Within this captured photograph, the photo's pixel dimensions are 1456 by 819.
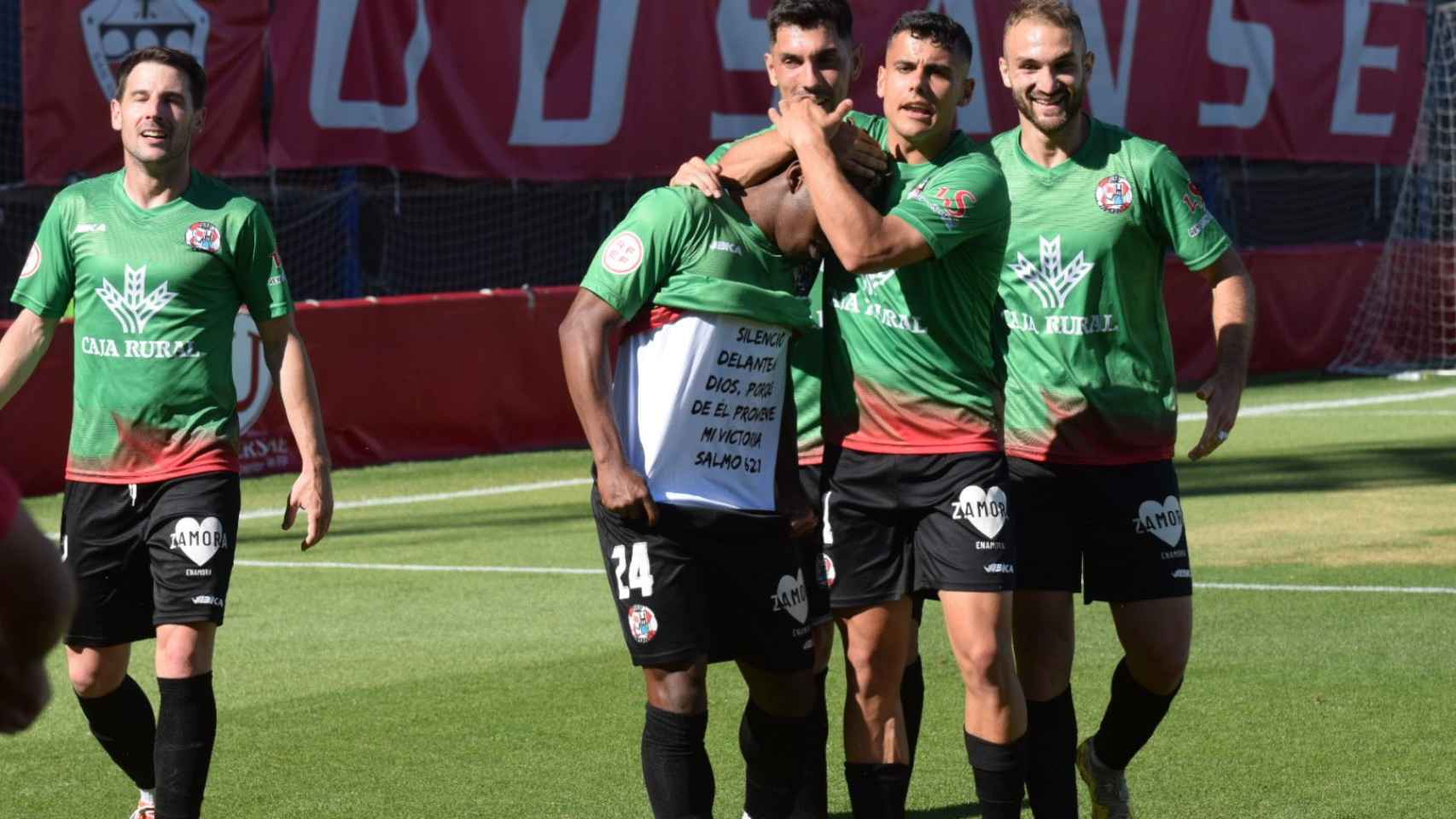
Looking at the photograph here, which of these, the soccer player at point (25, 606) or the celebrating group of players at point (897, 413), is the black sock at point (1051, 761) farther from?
the soccer player at point (25, 606)

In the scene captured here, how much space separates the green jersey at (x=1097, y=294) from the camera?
20.7 feet

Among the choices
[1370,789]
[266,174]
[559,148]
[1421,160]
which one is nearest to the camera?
[1370,789]

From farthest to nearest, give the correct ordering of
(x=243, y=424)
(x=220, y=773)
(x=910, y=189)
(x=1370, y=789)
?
(x=243, y=424) → (x=220, y=773) → (x=1370, y=789) → (x=910, y=189)

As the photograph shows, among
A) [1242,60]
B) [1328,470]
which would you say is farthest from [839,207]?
[1242,60]

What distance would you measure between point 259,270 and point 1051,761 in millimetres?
2637

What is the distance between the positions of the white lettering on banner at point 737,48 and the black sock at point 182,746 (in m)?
16.8

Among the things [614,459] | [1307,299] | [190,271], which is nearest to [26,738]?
[190,271]

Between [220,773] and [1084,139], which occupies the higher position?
[1084,139]

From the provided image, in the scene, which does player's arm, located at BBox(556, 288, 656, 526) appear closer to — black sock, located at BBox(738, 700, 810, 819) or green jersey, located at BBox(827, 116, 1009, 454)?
black sock, located at BBox(738, 700, 810, 819)

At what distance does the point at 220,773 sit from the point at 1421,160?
25472 mm

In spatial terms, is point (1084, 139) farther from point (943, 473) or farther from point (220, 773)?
point (220, 773)

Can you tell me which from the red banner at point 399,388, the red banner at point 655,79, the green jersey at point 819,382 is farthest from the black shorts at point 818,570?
the red banner at point 655,79

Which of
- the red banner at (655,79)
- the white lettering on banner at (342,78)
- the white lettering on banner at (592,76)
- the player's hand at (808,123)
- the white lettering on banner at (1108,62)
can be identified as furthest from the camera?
the white lettering on banner at (1108,62)

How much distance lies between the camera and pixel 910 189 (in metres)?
5.78
